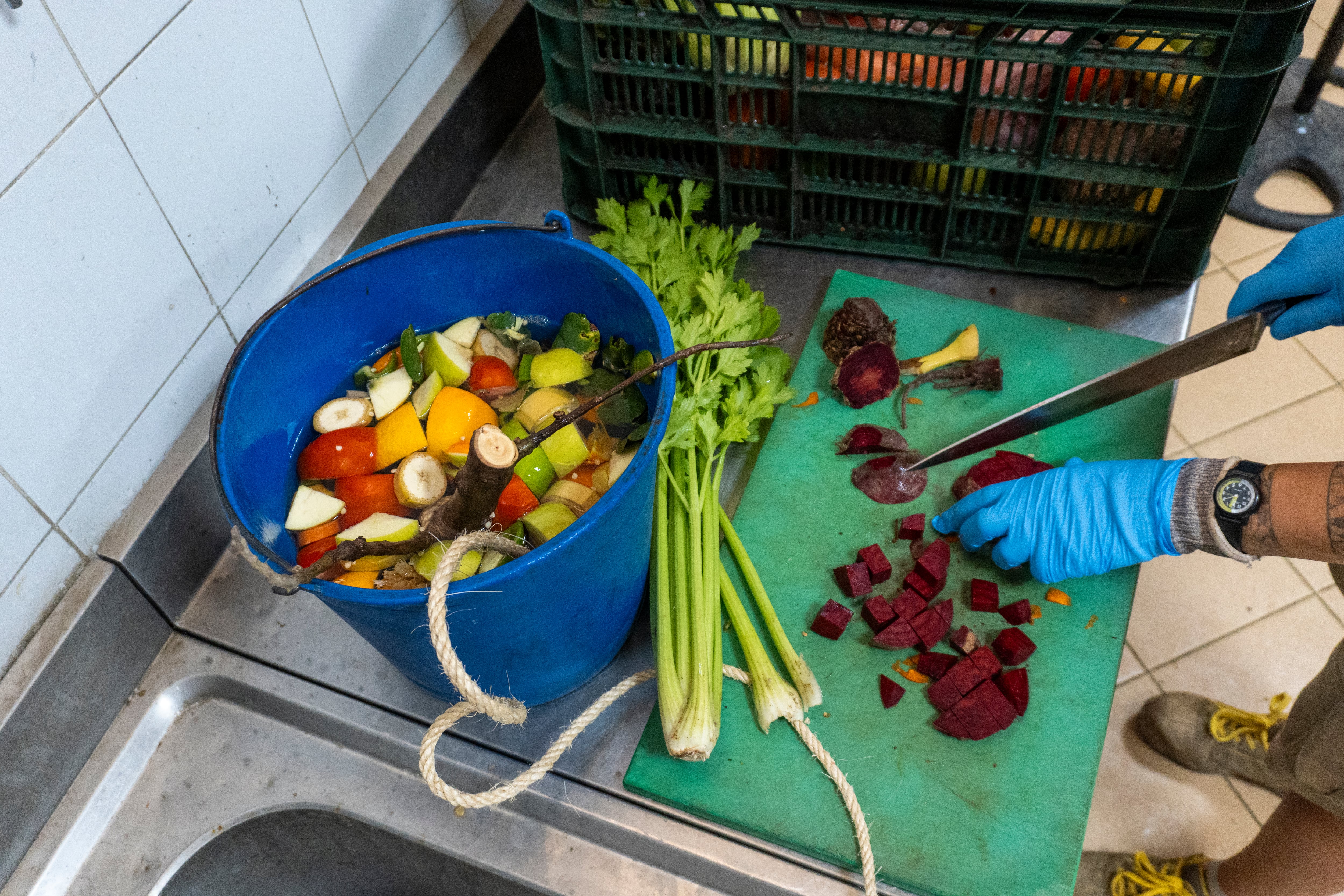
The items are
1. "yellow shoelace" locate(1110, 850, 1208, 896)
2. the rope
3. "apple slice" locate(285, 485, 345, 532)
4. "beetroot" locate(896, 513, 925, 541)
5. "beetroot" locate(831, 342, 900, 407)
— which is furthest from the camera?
"yellow shoelace" locate(1110, 850, 1208, 896)

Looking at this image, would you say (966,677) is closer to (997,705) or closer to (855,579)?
(997,705)

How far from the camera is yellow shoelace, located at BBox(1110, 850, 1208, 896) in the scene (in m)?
1.72

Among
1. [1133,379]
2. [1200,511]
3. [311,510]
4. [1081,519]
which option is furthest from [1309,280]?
[311,510]

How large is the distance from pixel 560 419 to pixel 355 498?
33 cm

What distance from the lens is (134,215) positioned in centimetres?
112

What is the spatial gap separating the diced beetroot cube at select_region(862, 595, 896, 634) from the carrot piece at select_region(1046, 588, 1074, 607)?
0.24m

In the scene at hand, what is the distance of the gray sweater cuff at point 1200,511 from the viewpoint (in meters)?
1.25

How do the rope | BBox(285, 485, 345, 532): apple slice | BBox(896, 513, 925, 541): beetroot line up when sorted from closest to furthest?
the rope → BBox(285, 485, 345, 532): apple slice → BBox(896, 513, 925, 541): beetroot

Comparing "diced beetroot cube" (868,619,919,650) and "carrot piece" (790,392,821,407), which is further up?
"carrot piece" (790,392,821,407)

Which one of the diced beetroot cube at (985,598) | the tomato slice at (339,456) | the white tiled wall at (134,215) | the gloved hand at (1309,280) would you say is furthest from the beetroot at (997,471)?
the white tiled wall at (134,215)

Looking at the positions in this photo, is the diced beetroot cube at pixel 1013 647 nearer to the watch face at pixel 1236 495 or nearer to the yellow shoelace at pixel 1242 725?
the watch face at pixel 1236 495

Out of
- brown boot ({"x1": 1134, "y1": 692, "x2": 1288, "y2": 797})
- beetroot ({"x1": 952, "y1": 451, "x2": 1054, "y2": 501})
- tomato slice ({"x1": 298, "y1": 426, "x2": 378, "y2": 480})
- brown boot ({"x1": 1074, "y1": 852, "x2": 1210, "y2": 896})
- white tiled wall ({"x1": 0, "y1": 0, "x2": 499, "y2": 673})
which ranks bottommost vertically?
brown boot ({"x1": 1074, "y1": 852, "x2": 1210, "y2": 896})

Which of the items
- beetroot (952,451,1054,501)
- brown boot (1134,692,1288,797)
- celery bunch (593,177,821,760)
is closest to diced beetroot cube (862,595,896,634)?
celery bunch (593,177,821,760)

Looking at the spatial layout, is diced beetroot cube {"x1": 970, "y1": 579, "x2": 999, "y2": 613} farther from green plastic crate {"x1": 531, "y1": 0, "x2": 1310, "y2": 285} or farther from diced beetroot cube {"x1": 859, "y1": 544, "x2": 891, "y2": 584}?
green plastic crate {"x1": 531, "y1": 0, "x2": 1310, "y2": 285}
